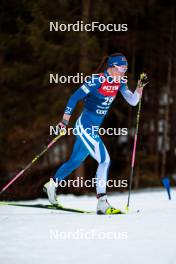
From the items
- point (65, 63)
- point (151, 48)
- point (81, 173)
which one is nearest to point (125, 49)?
point (151, 48)

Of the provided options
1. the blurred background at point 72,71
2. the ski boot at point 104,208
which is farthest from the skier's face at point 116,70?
the blurred background at point 72,71

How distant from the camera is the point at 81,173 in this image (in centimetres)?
1435

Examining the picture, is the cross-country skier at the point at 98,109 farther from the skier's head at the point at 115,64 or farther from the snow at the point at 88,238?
the snow at the point at 88,238

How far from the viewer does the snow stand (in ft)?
12.7

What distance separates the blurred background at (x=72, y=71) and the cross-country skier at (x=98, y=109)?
6.76 m

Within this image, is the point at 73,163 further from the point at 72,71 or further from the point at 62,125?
the point at 72,71

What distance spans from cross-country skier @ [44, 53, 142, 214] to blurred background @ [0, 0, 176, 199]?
676cm

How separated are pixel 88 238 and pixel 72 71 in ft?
35.3

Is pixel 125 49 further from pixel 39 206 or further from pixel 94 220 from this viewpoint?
pixel 94 220

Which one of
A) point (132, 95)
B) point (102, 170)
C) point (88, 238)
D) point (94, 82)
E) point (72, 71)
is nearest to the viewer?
point (88, 238)

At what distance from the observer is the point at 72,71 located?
14.9m

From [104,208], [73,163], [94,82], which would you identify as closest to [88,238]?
[104,208]

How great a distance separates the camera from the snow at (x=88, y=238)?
12.7 feet

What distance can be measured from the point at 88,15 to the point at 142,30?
13.1ft
